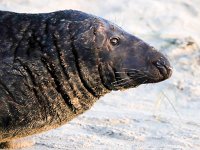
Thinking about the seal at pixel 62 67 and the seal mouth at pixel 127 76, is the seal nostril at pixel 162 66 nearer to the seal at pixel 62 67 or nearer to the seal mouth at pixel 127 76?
the seal at pixel 62 67

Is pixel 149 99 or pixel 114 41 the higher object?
pixel 114 41

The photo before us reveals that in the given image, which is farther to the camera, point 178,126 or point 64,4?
point 64,4

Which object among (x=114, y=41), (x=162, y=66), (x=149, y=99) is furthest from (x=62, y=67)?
(x=149, y=99)

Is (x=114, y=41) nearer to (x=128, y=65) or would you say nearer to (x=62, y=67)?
(x=128, y=65)

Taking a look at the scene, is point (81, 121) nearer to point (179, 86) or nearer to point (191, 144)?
point (191, 144)

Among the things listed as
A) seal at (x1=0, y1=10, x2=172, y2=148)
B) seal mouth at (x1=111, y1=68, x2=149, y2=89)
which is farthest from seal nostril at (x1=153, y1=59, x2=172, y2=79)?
seal mouth at (x1=111, y1=68, x2=149, y2=89)

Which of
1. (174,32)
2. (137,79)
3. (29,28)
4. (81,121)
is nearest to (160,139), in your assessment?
(81,121)

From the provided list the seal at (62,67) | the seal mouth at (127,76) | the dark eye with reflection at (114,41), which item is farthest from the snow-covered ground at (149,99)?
the dark eye with reflection at (114,41)
